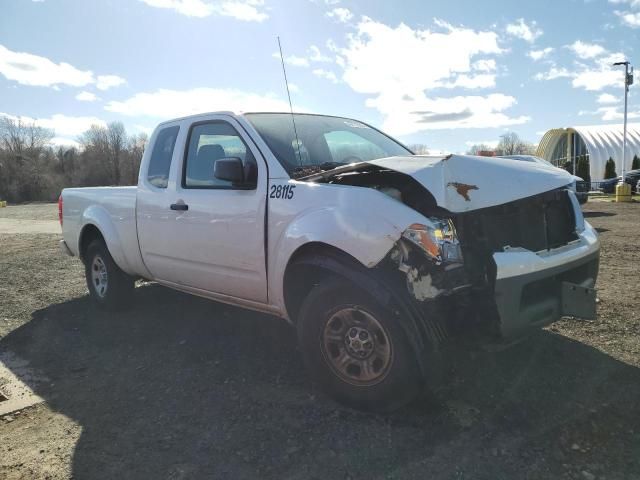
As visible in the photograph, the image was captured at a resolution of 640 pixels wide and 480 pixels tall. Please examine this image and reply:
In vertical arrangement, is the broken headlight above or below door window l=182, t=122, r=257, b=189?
below

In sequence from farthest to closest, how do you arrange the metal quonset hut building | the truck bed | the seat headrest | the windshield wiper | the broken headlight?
the metal quonset hut building → the truck bed → the seat headrest → the windshield wiper → the broken headlight

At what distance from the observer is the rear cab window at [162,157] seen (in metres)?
4.77

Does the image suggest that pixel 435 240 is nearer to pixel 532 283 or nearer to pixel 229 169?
pixel 532 283

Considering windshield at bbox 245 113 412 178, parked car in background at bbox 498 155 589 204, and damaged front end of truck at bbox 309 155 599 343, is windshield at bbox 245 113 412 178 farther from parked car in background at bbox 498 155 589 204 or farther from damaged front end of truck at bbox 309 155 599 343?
parked car in background at bbox 498 155 589 204

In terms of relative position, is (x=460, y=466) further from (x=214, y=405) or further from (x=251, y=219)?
(x=251, y=219)

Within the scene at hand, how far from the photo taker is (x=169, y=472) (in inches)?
105

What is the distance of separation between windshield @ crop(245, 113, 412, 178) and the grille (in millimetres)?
1236

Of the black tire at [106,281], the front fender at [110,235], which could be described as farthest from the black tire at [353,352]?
the black tire at [106,281]

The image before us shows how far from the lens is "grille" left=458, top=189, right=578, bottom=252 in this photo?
3.13 metres

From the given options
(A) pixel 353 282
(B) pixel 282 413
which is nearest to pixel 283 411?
(B) pixel 282 413

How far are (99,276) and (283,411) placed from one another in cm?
362

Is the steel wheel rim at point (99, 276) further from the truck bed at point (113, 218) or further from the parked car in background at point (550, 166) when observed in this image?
the parked car in background at point (550, 166)

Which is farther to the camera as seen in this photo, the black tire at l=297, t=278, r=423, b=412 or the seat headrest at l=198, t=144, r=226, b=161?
the seat headrest at l=198, t=144, r=226, b=161

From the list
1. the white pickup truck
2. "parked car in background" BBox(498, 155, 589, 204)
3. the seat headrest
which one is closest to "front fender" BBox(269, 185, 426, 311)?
the white pickup truck
